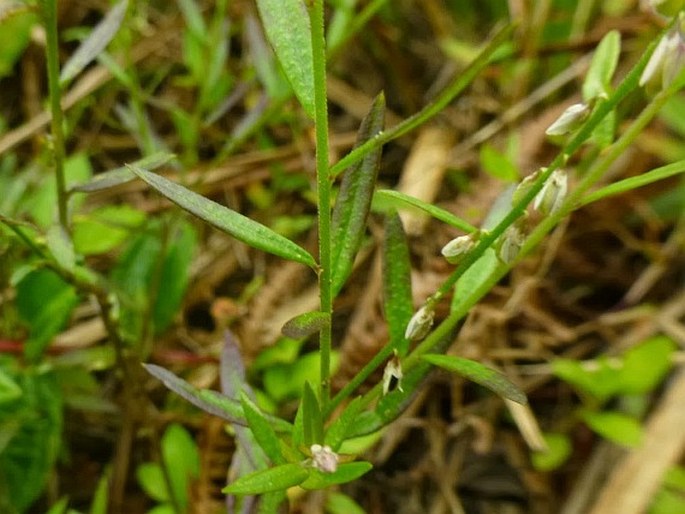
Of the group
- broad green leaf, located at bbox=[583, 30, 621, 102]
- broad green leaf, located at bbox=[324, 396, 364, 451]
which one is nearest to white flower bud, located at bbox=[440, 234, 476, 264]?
broad green leaf, located at bbox=[324, 396, 364, 451]

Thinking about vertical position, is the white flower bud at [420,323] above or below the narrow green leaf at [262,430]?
above

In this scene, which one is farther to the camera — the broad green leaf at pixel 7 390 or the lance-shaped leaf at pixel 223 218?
the broad green leaf at pixel 7 390

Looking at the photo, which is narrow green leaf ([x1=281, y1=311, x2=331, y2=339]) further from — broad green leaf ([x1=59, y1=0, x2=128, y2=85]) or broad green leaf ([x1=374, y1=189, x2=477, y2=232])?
broad green leaf ([x1=59, y1=0, x2=128, y2=85])

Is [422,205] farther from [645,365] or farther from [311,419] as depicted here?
[645,365]

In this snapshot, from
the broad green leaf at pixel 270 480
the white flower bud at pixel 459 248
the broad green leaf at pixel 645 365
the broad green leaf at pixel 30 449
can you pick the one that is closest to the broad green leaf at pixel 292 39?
the white flower bud at pixel 459 248

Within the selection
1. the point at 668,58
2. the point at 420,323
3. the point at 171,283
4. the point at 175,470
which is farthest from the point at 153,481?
the point at 668,58

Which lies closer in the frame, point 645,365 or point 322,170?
point 322,170

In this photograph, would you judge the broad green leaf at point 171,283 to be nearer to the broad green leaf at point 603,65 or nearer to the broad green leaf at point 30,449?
the broad green leaf at point 30,449
